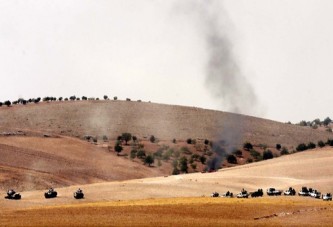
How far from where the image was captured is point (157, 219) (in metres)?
62.9

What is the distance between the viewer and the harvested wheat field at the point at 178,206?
62469mm

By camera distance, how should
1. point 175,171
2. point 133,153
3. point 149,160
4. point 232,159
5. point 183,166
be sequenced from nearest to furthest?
1. point 175,171
2. point 183,166
3. point 149,160
4. point 133,153
5. point 232,159

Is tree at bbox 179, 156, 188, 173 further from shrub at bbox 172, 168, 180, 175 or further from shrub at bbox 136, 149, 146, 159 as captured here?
shrub at bbox 136, 149, 146, 159

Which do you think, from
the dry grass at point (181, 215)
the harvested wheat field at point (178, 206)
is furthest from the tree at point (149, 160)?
the dry grass at point (181, 215)

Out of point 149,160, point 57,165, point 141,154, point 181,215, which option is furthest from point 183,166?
point 181,215

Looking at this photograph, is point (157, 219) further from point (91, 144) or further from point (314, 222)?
point (91, 144)

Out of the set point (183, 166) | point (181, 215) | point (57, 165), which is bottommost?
point (181, 215)

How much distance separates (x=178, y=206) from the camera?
7669 cm

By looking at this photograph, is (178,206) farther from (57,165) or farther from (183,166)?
(183,166)

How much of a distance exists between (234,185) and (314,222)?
52205 mm

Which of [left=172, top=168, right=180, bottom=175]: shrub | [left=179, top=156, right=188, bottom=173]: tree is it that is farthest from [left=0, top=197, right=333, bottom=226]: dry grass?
[left=179, top=156, right=188, bottom=173]: tree

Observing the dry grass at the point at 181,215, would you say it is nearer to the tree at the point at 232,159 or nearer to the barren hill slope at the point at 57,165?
the barren hill slope at the point at 57,165

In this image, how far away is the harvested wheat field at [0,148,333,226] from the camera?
62469mm

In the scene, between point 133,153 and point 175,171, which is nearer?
point 175,171
